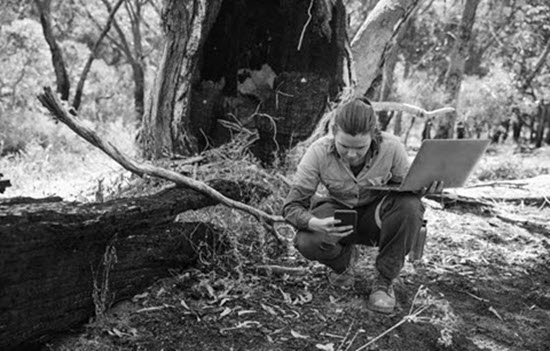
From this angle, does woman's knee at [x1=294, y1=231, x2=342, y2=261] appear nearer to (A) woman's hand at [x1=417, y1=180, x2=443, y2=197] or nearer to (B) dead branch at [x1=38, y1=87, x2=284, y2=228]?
(B) dead branch at [x1=38, y1=87, x2=284, y2=228]

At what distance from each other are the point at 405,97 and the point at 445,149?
17742mm

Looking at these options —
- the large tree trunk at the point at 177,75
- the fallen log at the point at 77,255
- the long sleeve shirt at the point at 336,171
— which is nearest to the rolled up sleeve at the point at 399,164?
the long sleeve shirt at the point at 336,171

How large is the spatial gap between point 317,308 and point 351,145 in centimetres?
91

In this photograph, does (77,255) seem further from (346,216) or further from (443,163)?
(443,163)

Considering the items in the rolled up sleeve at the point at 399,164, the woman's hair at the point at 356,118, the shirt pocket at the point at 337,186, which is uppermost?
the woman's hair at the point at 356,118

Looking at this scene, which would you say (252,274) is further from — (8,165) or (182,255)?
(8,165)

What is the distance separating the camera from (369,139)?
9.38 ft

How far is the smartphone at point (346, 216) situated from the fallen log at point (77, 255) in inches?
33.4

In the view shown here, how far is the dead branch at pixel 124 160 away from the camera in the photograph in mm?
2777

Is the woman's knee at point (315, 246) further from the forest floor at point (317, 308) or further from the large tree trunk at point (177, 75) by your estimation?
the large tree trunk at point (177, 75)

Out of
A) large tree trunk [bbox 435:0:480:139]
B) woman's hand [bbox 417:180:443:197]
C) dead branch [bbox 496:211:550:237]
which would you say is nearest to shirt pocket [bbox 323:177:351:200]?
woman's hand [bbox 417:180:443:197]

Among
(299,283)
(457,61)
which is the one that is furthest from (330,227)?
(457,61)

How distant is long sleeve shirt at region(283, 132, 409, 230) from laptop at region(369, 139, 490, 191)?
0.13 meters

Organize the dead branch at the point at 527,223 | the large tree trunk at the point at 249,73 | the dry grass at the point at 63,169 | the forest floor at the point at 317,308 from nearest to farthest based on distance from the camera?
the forest floor at the point at 317,308 → the large tree trunk at the point at 249,73 → the dead branch at the point at 527,223 → the dry grass at the point at 63,169
